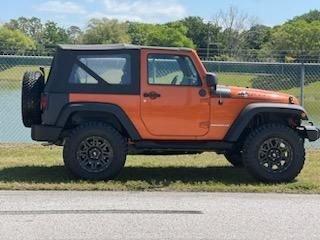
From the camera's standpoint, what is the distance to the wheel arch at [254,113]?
8734 mm

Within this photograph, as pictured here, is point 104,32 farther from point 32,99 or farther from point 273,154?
point 273,154

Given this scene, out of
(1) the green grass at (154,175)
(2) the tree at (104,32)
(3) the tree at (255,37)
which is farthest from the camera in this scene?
(3) the tree at (255,37)

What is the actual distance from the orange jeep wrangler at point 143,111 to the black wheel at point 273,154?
0.05ft

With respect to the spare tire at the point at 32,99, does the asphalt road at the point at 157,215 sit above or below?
below

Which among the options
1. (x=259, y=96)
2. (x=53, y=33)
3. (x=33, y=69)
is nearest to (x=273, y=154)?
(x=259, y=96)

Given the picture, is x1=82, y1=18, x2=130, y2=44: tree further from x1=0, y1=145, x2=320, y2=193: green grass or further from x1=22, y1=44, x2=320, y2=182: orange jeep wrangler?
x1=22, y1=44, x2=320, y2=182: orange jeep wrangler

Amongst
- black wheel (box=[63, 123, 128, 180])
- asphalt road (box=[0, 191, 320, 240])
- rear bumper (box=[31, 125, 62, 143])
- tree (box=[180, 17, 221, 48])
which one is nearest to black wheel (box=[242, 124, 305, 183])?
asphalt road (box=[0, 191, 320, 240])

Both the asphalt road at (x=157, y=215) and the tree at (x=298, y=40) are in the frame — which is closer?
the asphalt road at (x=157, y=215)

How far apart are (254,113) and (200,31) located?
8069 cm

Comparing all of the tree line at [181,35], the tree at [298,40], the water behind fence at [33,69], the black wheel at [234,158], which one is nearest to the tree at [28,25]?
the tree line at [181,35]

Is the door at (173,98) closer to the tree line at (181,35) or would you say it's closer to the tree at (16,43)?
the tree at (16,43)

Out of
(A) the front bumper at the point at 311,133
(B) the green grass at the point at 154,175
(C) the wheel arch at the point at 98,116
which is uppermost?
(C) the wheel arch at the point at 98,116

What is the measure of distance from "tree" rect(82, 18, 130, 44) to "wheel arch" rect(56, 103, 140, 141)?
149 feet

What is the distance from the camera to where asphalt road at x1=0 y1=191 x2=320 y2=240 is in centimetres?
579
